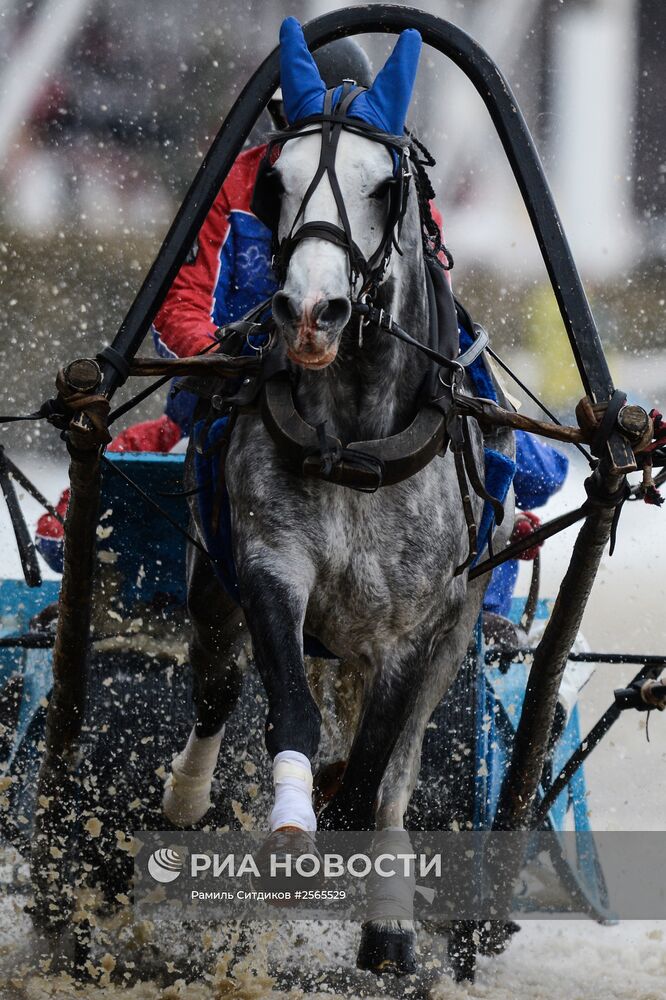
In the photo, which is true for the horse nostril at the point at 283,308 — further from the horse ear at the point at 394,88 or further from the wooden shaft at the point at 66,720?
the wooden shaft at the point at 66,720

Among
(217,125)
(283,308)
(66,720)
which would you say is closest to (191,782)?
(66,720)

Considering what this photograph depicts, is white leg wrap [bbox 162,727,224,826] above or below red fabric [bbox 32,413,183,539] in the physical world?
below

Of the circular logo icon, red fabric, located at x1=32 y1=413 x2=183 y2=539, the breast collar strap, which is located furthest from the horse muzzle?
red fabric, located at x1=32 y1=413 x2=183 y2=539

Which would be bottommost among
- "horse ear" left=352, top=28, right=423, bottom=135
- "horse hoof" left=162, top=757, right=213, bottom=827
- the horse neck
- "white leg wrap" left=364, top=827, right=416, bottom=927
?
"white leg wrap" left=364, top=827, right=416, bottom=927

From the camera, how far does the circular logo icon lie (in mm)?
2896

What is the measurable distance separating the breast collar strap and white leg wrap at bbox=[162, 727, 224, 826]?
1.37 meters

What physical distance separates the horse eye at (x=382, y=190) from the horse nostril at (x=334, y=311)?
242 millimetres

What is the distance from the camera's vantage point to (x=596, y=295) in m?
8.06

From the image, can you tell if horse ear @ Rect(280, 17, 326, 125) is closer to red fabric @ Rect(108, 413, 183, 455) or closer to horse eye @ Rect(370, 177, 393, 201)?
horse eye @ Rect(370, 177, 393, 201)

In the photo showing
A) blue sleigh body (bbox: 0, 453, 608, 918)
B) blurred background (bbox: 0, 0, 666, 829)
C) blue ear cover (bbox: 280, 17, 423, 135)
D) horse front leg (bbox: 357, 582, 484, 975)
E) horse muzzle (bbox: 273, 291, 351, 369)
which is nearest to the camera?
horse muzzle (bbox: 273, 291, 351, 369)

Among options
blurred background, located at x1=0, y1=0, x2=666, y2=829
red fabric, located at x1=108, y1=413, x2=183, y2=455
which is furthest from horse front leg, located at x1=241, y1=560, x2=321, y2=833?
blurred background, located at x1=0, y1=0, x2=666, y2=829

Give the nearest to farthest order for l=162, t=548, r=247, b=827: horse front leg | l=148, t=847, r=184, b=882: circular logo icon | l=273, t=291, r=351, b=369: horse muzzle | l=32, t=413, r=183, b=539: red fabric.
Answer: l=273, t=291, r=351, b=369: horse muzzle, l=148, t=847, r=184, b=882: circular logo icon, l=162, t=548, r=247, b=827: horse front leg, l=32, t=413, r=183, b=539: red fabric

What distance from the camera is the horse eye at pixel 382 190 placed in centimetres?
209

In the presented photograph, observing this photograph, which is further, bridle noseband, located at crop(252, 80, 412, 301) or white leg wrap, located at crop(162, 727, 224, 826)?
white leg wrap, located at crop(162, 727, 224, 826)
